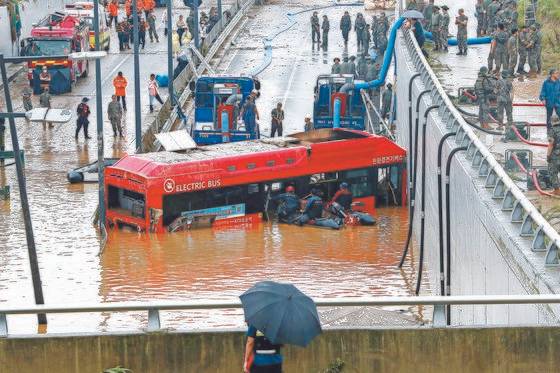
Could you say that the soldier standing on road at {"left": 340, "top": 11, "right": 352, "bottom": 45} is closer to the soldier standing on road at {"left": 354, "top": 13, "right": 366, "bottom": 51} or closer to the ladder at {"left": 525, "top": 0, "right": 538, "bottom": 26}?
the soldier standing on road at {"left": 354, "top": 13, "right": 366, "bottom": 51}

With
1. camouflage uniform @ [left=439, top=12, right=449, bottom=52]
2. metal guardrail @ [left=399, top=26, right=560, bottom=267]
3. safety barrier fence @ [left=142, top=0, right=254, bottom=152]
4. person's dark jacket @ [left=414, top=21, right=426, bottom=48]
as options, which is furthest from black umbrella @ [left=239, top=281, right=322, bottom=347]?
camouflage uniform @ [left=439, top=12, right=449, bottom=52]

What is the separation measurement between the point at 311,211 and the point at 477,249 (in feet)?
46.0

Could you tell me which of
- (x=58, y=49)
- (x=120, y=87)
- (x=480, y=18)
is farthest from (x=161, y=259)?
(x=480, y=18)

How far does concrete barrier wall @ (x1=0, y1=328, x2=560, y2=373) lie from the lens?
12.5 metres

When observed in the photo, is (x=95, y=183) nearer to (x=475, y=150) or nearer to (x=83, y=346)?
(x=475, y=150)

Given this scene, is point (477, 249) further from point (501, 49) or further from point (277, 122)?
point (277, 122)

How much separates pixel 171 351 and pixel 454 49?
117 feet

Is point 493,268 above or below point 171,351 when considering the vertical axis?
below

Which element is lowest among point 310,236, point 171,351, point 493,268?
point 310,236

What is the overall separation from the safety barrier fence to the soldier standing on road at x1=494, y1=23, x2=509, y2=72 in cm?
925

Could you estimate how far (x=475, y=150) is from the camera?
26188 millimetres

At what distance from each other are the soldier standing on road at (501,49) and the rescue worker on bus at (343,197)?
507cm

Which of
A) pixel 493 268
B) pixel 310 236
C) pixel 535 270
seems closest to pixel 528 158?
pixel 493 268

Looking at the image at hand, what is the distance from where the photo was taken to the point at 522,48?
133 ft
